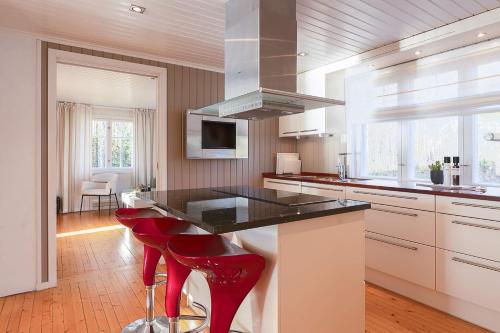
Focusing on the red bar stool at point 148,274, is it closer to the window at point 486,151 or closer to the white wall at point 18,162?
the white wall at point 18,162

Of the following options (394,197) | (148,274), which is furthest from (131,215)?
(394,197)

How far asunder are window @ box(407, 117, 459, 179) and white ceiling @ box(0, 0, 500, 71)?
35.7 inches

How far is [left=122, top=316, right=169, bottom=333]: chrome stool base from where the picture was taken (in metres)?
2.07

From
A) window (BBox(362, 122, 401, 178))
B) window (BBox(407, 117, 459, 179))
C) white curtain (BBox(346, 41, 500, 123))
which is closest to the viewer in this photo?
white curtain (BBox(346, 41, 500, 123))

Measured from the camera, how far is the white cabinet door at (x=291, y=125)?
4172 millimetres

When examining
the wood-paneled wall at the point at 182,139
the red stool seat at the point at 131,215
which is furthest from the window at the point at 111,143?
the red stool seat at the point at 131,215

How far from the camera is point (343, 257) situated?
1.71 meters

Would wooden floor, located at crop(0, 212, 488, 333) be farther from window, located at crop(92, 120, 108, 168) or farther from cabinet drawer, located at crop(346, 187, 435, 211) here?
window, located at crop(92, 120, 108, 168)

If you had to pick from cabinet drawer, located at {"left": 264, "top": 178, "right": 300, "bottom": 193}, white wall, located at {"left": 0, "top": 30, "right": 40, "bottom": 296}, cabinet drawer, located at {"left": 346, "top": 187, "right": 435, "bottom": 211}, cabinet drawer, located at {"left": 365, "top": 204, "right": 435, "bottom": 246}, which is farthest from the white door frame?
cabinet drawer, located at {"left": 365, "top": 204, "right": 435, "bottom": 246}

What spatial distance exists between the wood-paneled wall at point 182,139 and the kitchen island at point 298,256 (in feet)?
5.97

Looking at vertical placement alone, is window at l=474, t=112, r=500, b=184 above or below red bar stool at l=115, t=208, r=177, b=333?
above

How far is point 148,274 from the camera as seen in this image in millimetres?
1975

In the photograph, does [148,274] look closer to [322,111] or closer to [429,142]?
[322,111]

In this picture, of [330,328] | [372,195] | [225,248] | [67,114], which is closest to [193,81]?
[372,195]
